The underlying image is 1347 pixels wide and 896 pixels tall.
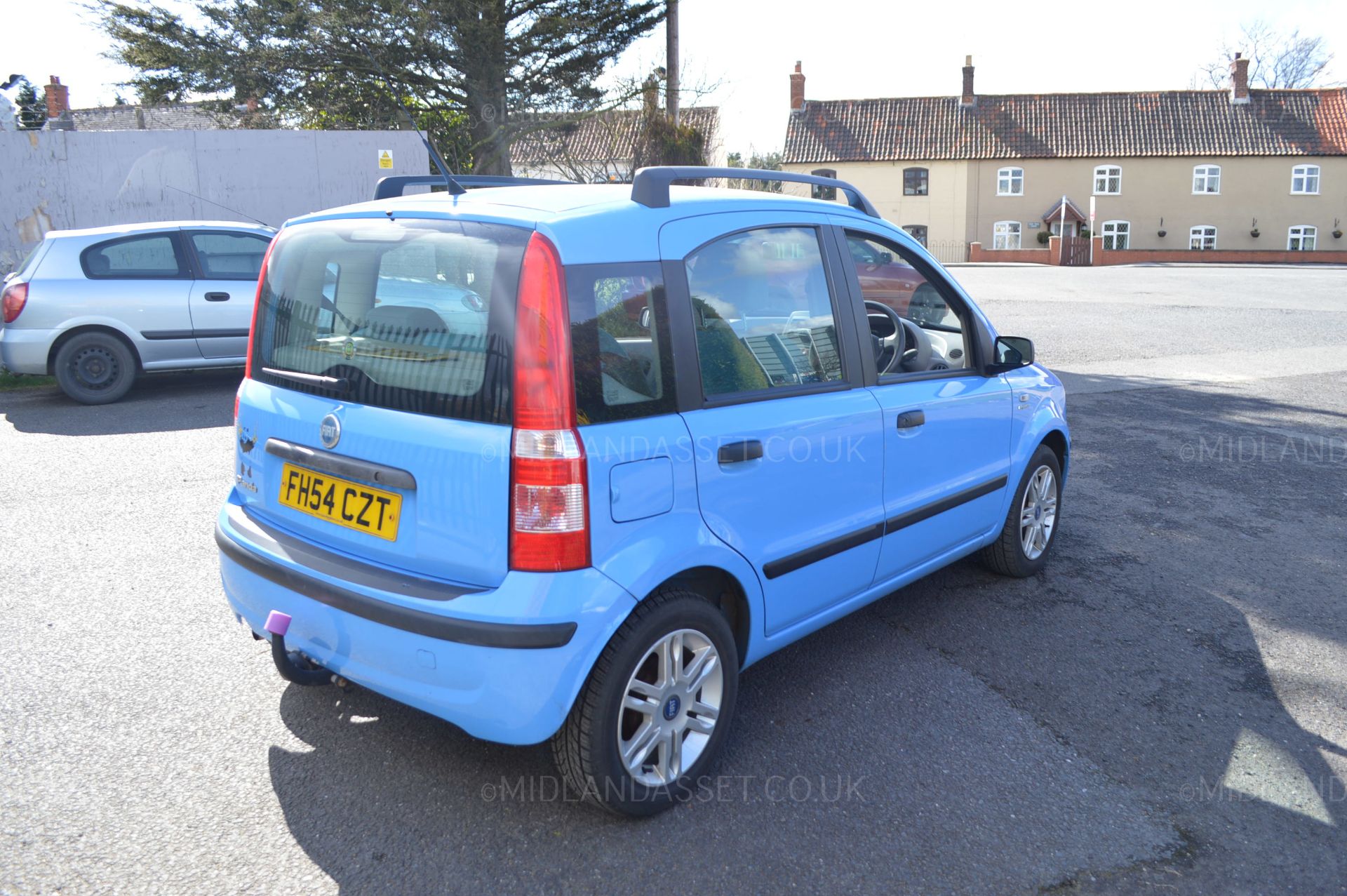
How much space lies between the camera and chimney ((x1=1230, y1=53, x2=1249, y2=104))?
52781mm

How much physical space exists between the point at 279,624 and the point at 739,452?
4.94 feet

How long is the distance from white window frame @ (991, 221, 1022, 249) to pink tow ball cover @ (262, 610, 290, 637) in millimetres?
56549

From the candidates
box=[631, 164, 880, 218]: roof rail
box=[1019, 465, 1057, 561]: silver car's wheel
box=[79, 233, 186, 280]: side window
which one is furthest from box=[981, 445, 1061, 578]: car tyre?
box=[79, 233, 186, 280]: side window

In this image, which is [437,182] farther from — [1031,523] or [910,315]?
[1031,523]

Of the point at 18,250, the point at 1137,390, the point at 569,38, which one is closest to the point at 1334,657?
the point at 1137,390

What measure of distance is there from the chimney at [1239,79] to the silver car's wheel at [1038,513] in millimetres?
58223

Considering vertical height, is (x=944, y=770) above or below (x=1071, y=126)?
below

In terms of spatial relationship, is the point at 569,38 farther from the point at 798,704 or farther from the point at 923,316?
the point at 798,704

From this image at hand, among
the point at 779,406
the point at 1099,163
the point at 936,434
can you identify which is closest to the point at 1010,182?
the point at 1099,163

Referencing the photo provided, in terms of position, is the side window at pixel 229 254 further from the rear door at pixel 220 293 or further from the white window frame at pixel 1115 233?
the white window frame at pixel 1115 233

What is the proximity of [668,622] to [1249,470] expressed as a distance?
6.03m

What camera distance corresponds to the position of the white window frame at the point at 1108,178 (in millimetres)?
53500

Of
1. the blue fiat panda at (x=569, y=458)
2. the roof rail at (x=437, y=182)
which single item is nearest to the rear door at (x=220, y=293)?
the roof rail at (x=437, y=182)

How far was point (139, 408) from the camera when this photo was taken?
30.7 ft
